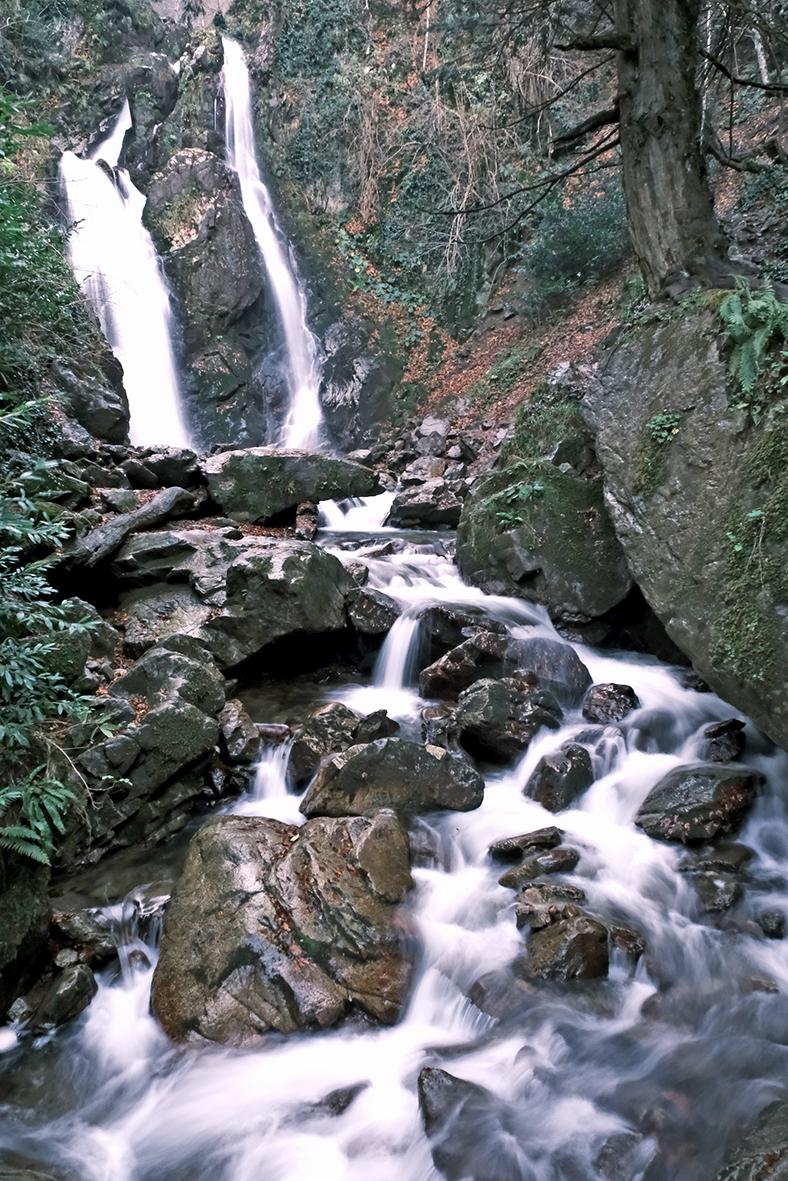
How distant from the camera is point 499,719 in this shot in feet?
19.7

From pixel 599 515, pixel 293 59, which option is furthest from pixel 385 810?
pixel 293 59

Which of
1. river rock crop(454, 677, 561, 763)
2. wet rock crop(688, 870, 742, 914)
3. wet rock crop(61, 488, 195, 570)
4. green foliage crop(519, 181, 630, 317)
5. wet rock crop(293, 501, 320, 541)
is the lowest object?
wet rock crop(688, 870, 742, 914)

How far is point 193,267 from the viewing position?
18625 millimetres

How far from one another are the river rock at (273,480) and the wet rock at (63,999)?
7.21m

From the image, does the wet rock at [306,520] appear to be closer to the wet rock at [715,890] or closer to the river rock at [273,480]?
the river rock at [273,480]

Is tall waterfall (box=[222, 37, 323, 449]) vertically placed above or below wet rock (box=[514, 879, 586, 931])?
above

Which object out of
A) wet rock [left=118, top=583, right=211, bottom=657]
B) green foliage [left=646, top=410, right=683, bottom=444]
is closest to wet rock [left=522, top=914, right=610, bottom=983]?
green foliage [left=646, top=410, right=683, bottom=444]

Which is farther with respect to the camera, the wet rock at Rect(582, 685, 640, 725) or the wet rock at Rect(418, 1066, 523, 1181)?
the wet rock at Rect(582, 685, 640, 725)

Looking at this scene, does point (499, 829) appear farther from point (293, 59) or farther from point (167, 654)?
point (293, 59)

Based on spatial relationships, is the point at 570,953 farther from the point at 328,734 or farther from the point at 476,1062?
the point at 328,734

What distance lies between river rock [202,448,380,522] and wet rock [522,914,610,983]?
7701mm

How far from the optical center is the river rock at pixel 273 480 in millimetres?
10492

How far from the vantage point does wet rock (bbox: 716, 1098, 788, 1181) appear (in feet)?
8.45

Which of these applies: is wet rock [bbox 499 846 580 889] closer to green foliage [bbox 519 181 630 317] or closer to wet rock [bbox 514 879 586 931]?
wet rock [bbox 514 879 586 931]
